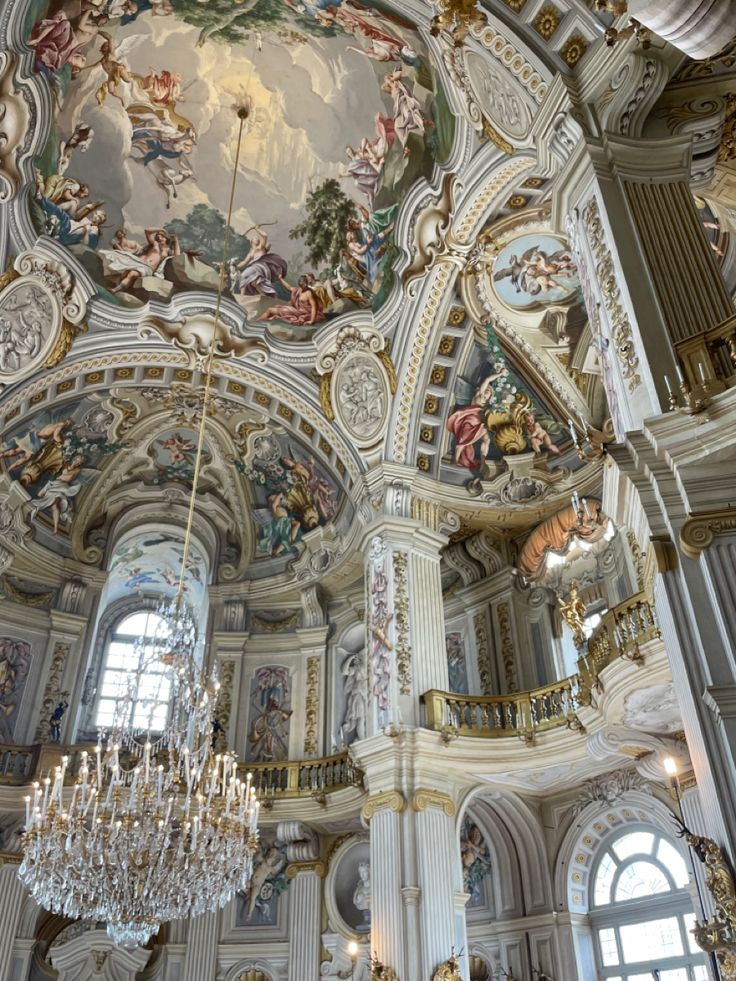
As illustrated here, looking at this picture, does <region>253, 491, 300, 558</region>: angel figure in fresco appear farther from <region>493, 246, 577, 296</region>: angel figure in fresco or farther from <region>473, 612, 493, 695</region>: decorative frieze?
<region>493, 246, 577, 296</region>: angel figure in fresco

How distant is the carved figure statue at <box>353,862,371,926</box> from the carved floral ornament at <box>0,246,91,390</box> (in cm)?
1029

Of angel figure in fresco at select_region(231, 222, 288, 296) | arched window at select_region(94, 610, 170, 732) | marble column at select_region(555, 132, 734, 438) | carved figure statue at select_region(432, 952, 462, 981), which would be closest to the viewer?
marble column at select_region(555, 132, 734, 438)

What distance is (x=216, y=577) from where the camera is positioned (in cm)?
1872

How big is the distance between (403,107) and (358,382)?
15.5 feet

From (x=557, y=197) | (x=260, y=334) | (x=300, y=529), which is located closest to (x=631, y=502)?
(x=557, y=197)

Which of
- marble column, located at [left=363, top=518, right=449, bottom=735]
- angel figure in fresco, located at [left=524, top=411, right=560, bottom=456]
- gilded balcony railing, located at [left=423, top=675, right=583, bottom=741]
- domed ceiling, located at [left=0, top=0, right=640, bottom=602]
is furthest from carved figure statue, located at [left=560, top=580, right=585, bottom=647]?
angel figure in fresco, located at [left=524, top=411, right=560, bottom=456]

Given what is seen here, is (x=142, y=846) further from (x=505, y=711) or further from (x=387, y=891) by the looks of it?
(x=505, y=711)

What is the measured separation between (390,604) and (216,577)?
20.5ft

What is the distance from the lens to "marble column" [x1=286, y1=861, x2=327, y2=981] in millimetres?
14055

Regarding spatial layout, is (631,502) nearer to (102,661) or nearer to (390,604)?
(390,604)

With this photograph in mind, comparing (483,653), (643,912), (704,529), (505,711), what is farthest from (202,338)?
(643,912)

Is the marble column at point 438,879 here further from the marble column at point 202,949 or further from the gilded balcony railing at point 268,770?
the marble column at point 202,949

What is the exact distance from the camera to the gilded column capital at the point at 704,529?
22.2 feet

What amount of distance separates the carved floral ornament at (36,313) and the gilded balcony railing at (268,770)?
6589 mm
